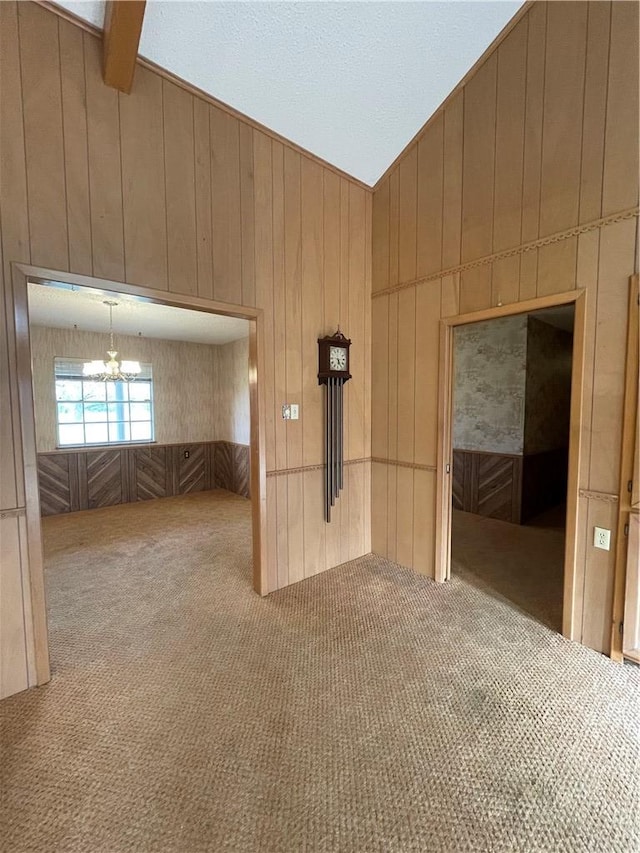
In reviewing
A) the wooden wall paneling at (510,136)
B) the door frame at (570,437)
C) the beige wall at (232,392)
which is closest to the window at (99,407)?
the beige wall at (232,392)

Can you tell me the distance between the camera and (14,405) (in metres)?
1.82

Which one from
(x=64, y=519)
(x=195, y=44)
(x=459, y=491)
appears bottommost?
(x=64, y=519)

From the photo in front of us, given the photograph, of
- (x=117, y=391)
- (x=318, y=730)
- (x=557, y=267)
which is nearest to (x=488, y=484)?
(x=557, y=267)

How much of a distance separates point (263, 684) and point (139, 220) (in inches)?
103

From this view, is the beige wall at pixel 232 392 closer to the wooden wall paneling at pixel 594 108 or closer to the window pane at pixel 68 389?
the window pane at pixel 68 389

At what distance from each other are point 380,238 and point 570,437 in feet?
7.31

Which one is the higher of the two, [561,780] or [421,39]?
[421,39]

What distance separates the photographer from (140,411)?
229 inches

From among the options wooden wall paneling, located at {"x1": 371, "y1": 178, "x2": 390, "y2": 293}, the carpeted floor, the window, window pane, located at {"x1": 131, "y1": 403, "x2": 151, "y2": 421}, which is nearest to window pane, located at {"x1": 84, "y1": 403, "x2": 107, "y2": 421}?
the window

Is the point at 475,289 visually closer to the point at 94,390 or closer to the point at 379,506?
the point at 379,506

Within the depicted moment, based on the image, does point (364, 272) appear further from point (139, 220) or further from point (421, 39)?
point (139, 220)

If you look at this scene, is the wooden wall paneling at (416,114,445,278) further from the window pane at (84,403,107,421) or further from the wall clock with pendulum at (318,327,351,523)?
the window pane at (84,403,107,421)

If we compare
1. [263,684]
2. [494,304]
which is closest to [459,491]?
[494,304]

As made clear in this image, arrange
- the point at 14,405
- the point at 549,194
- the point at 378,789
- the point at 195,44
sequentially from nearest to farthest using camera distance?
the point at 378,789 < the point at 14,405 < the point at 195,44 < the point at 549,194
